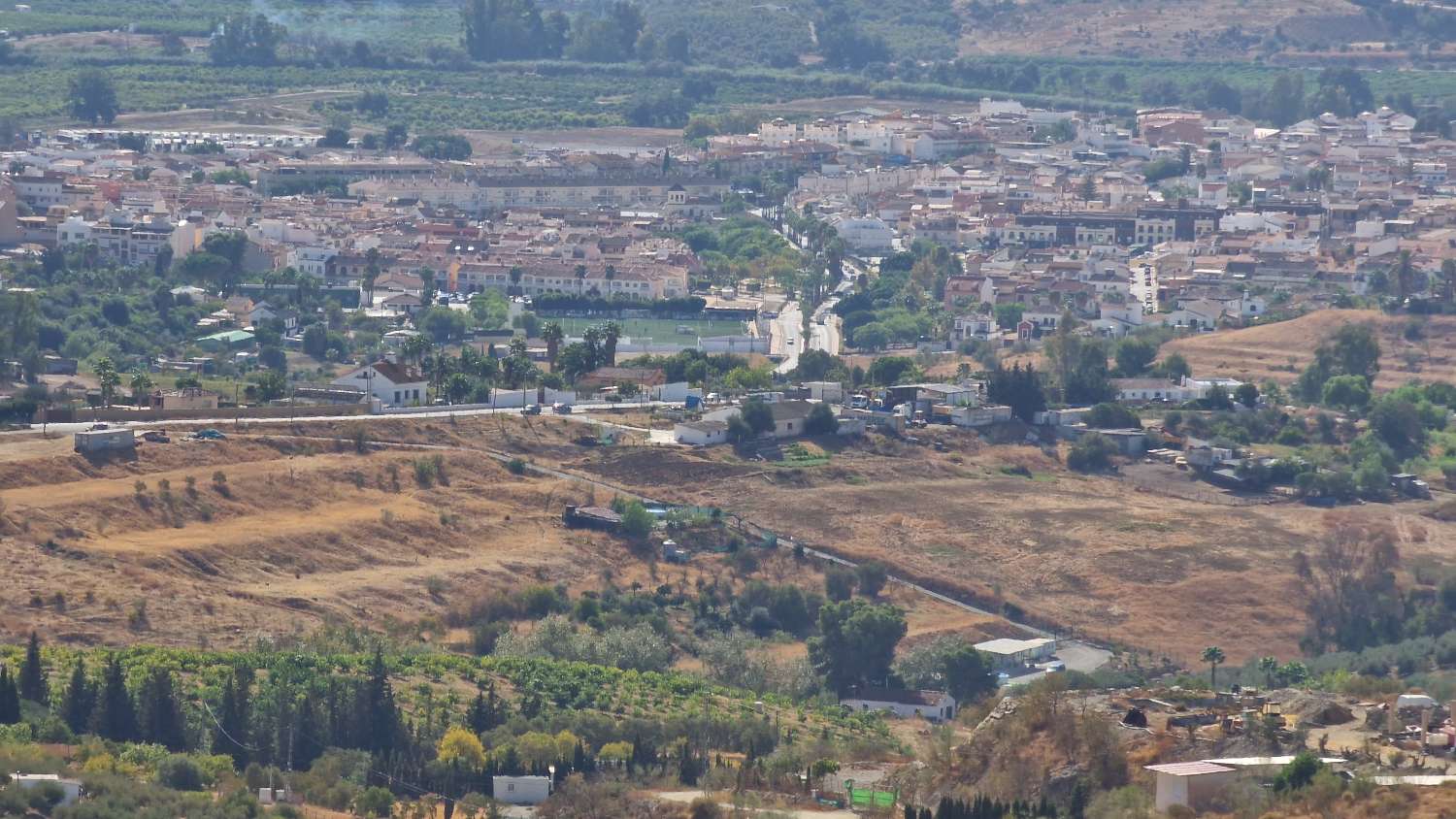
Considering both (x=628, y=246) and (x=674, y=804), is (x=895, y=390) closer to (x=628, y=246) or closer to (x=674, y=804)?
(x=628, y=246)

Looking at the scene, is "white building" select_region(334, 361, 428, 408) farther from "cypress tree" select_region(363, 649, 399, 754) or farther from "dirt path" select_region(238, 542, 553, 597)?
"cypress tree" select_region(363, 649, 399, 754)

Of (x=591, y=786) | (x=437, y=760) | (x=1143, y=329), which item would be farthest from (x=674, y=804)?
(x=1143, y=329)

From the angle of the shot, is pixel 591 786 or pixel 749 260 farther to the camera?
pixel 749 260

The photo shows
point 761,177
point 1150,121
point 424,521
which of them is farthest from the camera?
point 1150,121

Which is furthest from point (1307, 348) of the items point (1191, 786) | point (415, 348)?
point (1191, 786)

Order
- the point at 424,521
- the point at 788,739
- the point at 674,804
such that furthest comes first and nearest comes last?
1. the point at 424,521
2. the point at 788,739
3. the point at 674,804

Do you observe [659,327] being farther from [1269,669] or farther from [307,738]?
[307,738]
